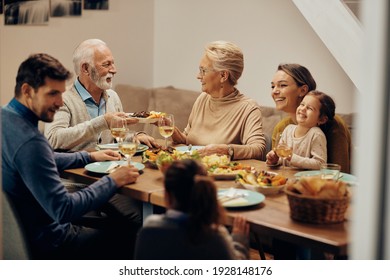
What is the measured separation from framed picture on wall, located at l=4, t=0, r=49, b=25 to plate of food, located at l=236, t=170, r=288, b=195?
2.75 meters

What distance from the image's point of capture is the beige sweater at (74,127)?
308cm

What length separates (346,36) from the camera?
3420 mm

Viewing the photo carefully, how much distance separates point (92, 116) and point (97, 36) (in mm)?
1781

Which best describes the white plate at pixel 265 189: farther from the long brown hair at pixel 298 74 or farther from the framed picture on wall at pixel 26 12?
the framed picture on wall at pixel 26 12

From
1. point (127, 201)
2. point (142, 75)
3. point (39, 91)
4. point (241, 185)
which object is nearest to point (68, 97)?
point (127, 201)

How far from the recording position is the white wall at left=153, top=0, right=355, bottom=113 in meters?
4.29

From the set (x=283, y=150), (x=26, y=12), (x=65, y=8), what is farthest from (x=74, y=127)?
(x=65, y=8)

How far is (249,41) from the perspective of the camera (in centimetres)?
476

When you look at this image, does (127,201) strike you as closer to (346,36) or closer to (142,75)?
(346,36)

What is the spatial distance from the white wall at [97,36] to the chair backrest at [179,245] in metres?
3.02

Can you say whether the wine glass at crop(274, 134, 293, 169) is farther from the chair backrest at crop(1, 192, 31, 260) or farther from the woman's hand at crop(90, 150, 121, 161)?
the chair backrest at crop(1, 192, 31, 260)

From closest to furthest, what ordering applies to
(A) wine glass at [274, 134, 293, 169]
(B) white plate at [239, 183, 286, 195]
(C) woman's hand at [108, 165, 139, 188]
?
(B) white plate at [239, 183, 286, 195] < (C) woman's hand at [108, 165, 139, 188] < (A) wine glass at [274, 134, 293, 169]

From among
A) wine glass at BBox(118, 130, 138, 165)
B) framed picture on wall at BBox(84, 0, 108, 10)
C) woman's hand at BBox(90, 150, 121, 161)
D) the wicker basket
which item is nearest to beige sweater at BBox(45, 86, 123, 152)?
woman's hand at BBox(90, 150, 121, 161)
